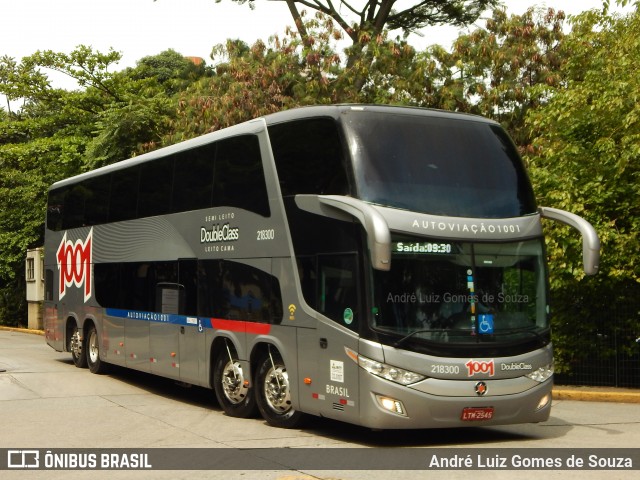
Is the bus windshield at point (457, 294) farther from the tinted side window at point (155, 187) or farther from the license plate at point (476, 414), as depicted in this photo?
the tinted side window at point (155, 187)

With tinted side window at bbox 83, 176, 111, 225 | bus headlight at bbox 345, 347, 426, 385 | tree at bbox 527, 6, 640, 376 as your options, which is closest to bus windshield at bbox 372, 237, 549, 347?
bus headlight at bbox 345, 347, 426, 385

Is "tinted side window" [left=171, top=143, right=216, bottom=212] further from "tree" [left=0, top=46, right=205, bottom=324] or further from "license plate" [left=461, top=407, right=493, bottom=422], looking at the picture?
"tree" [left=0, top=46, right=205, bottom=324]

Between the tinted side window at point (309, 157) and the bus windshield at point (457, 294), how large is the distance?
1.21 metres

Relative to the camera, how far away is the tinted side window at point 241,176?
13.4m

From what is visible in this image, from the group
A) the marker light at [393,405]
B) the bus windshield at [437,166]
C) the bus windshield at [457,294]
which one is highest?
the bus windshield at [437,166]

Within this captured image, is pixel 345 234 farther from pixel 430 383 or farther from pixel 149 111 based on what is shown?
pixel 149 111

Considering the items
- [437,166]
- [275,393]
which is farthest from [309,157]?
[275,393]

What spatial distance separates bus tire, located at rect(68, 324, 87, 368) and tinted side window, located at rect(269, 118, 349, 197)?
33.1 feet

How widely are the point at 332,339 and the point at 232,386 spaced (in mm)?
3040

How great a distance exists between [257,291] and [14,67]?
36212 millimetres

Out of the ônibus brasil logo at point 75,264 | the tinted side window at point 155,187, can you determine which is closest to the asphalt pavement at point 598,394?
the tinted side window at point 155,187

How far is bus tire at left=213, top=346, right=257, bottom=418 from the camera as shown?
1376 centimetres

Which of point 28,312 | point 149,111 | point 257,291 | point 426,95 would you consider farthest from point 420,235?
point 28,312

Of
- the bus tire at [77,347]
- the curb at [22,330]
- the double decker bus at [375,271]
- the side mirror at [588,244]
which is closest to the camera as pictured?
the double decker bus at [375,271]
